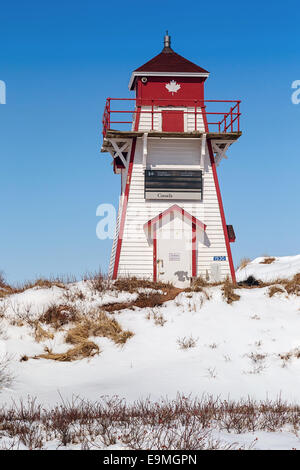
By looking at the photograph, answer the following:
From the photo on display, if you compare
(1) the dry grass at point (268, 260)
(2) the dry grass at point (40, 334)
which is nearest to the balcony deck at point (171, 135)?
(2) the dry grass at point (40, 334)

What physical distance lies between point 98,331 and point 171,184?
9680 mm

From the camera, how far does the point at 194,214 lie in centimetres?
2539

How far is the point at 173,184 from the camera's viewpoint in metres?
25.5

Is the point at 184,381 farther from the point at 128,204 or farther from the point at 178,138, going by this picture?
the point at 178,138

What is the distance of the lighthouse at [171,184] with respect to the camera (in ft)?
81.9

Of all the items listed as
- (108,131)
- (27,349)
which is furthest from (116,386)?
(108,131)

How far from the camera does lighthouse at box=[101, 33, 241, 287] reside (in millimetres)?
24953

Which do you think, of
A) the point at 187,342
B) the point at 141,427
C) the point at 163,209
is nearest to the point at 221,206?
the point at 163,209

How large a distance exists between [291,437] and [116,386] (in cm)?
639

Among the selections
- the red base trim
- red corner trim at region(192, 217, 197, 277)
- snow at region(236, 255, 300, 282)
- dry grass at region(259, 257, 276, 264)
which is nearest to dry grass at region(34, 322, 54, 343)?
red corner trim at region(192, 217, 197, 277)

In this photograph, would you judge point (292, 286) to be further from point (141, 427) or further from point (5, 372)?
point (141, 427)

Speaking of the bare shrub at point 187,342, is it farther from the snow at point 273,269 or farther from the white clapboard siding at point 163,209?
the snow at point 273,269

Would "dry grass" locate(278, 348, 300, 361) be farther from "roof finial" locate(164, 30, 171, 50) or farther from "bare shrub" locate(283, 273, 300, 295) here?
"roof finial" locate(164, 30, 171, 50)

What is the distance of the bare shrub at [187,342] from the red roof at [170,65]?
13.7 m
